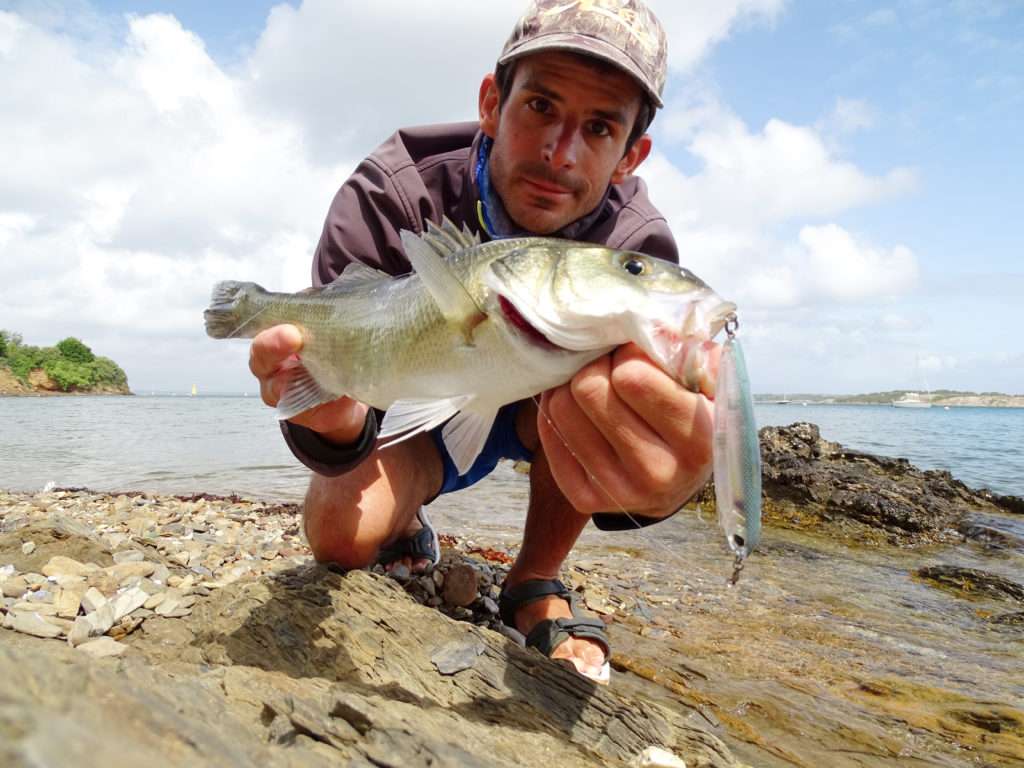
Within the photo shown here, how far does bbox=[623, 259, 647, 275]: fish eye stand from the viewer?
2018 millimetres

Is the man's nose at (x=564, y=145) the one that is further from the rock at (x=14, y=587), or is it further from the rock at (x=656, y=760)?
the rock at (x=14, y=587)

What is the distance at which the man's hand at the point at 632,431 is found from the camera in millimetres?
1853

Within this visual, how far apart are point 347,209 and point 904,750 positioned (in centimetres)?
400

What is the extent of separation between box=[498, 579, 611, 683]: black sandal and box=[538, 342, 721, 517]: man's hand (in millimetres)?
1354

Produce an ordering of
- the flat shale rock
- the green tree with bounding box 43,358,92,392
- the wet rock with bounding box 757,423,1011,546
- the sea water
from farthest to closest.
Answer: the green tree with bounding box 43,358,92,392 → the sea water → the wet rock with bounding box 757,423,1011,546 → the flat shale rock

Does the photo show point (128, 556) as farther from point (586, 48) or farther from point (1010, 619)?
point (1010, 619)

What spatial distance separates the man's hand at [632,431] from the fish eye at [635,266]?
0.82 ft

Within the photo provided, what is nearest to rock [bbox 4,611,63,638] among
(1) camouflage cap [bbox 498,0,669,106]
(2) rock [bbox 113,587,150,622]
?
(2) rock [bbox 113,587,150,622]

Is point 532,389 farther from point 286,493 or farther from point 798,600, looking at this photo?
point 286,493

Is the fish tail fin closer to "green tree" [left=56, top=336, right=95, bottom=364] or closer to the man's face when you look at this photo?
the man's face

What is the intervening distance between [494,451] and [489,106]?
212 cm

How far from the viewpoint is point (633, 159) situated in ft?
12.4

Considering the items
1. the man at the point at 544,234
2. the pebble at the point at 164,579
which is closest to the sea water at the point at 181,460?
the pebble at the point at 164,579

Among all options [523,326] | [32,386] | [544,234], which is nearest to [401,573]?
[544,234]
